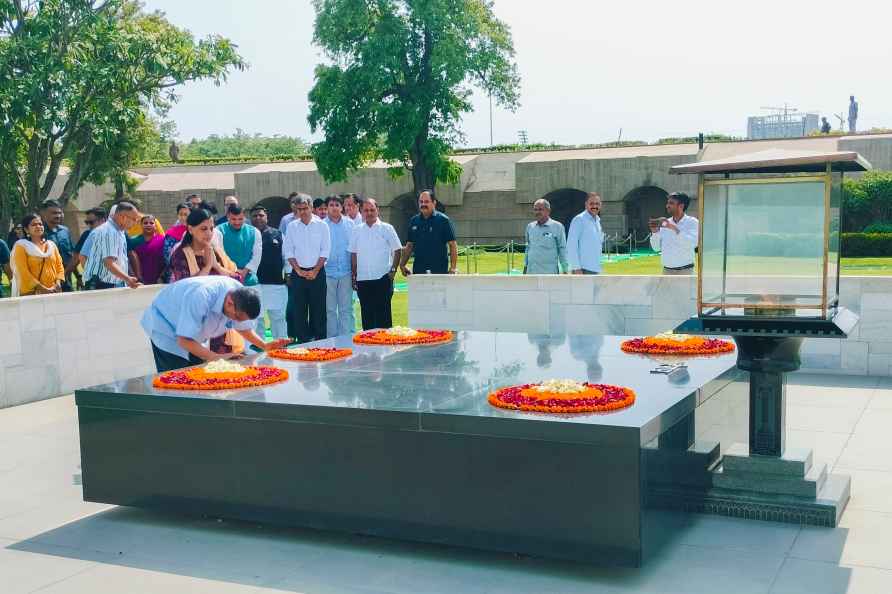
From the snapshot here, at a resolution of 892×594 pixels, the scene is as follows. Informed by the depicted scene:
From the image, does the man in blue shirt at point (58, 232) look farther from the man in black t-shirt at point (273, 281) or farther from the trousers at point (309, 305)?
the trousers at point (309, 305)

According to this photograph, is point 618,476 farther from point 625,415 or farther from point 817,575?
point 817,575

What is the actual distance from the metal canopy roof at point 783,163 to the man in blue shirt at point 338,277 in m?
6.69

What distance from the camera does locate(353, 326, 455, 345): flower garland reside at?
8.04 metres

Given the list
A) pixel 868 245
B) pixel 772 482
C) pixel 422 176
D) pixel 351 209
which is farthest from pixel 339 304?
pixel 422 176

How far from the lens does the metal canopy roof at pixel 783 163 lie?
17.5ft

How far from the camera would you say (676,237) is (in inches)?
414

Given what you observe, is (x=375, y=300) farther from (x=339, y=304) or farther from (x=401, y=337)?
(x=401, y=337)

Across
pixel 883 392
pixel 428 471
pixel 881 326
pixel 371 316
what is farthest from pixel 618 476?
pixel 371 316

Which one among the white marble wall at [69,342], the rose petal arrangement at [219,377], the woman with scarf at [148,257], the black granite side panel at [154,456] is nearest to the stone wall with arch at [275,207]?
the woman with scarf at [148,257]

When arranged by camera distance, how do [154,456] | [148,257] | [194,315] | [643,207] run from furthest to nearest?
[643,207] < [148,257] < [194,315] < [154,456]

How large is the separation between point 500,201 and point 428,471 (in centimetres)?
3227

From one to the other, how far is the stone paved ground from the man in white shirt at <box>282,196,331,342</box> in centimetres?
541

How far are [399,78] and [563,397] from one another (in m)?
32.4

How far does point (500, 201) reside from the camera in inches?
1453
